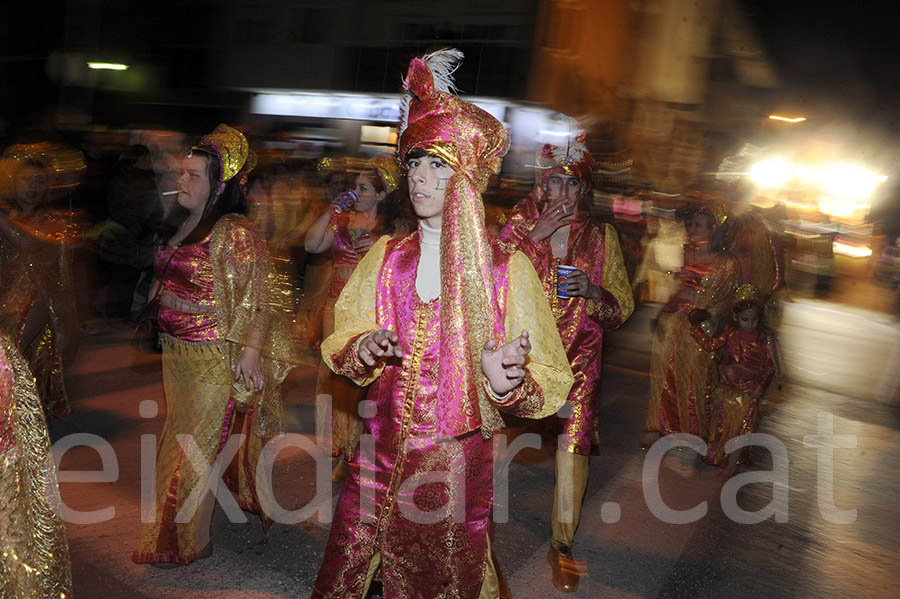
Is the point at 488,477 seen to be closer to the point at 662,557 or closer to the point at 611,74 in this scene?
the point at 662,557

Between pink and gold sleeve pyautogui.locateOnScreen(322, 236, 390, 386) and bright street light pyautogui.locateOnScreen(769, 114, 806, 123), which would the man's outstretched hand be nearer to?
pink and gold sleeve pyautogui.locateOnScreen(322, 236, 390, 386)

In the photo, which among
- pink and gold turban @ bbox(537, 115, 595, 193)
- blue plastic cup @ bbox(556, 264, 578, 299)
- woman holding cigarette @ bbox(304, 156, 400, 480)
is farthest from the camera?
woman holding cigarette @ bbox(304, 156, 400, 480)

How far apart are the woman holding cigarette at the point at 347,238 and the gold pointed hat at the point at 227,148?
1481mm

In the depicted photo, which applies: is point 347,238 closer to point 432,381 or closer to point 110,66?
point 432,381

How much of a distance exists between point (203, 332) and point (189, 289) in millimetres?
204

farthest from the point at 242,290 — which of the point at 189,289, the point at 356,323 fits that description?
the point at 356,323

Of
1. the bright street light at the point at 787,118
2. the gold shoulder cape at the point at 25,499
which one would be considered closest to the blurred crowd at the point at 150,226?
the gold shoulder cape at the point at 25,499

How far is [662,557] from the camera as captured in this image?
439cm

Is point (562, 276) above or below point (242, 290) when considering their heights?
above

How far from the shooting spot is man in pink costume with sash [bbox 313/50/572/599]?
246 centimetres

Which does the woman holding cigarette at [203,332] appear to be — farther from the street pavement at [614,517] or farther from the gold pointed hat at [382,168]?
the gold pointed hat at [382,168]

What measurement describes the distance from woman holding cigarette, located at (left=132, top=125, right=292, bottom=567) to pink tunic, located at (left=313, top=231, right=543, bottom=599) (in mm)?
1129

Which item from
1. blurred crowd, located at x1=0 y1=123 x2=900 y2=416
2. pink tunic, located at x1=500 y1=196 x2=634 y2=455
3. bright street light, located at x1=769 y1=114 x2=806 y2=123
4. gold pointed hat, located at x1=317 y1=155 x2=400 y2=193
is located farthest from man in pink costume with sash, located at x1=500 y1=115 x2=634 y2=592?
bright street light, located at x1=769 y1=114 x2=806 y2=123

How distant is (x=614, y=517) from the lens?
4918 mm
